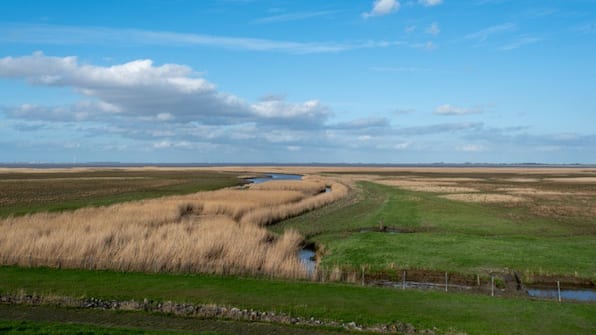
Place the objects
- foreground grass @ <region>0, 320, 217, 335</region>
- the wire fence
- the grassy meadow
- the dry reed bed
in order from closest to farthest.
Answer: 1. foreground grass @ <region>0, 320, 217, 335</region>
2. the grassy meadow
3. the wire fence
4. the dry reed bed

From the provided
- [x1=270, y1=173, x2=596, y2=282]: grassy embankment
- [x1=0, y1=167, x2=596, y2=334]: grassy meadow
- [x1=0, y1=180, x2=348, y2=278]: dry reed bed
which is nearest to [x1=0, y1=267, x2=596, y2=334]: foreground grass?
[x1=0, y1=167, x2=596, y2=334]: grassy meadow

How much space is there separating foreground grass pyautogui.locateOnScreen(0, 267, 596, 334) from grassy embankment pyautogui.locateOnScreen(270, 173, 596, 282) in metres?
7.20

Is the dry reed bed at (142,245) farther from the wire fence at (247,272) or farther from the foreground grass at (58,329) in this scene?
the foreground grass at (58,329)

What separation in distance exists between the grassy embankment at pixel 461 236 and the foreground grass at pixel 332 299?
720 cm

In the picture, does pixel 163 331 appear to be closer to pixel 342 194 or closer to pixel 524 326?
pixel 524 326

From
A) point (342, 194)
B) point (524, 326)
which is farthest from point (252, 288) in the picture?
point (342, 194)

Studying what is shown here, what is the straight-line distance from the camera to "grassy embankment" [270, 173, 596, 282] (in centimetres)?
2825

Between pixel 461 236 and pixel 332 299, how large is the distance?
66.8 feet

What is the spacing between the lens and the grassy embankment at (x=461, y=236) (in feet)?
92.7

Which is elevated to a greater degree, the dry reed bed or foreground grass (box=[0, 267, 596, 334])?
the dry reed bed

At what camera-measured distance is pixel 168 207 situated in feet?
157

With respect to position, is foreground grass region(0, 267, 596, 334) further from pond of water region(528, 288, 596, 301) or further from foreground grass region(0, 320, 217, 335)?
foreground grass region(0, 320, 217, 335)

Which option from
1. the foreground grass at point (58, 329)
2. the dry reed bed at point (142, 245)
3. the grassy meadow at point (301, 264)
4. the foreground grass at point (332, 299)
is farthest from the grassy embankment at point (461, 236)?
the foreground grass at point (58, 329)

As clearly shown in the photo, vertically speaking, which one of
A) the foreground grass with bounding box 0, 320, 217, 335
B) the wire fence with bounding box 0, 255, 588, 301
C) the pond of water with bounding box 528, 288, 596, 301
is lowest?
the pond of water with bounding box 528, 288, 596, 301
